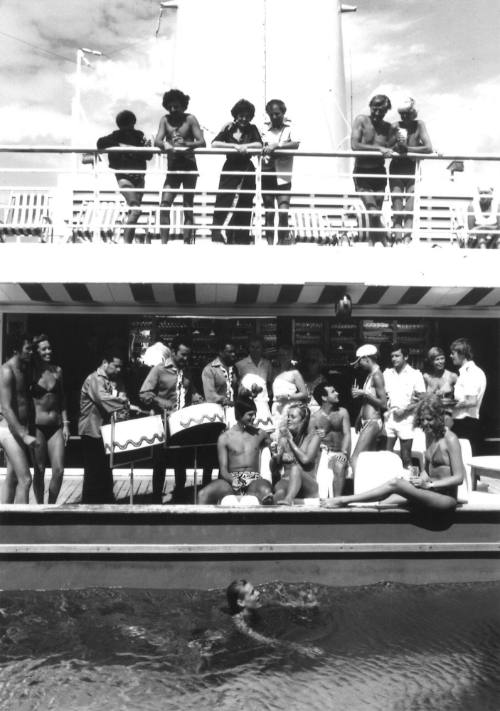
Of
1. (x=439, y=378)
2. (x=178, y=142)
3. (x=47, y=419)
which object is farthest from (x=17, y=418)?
(x=439, y=378)

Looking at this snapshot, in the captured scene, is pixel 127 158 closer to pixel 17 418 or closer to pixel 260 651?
pixel 17 418

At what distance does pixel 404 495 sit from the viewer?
6.98 m

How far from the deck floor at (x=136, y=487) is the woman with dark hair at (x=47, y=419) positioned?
838 mm

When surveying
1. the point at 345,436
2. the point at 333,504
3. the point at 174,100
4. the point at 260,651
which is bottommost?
the point at 260,651

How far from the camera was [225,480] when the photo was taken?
7.72m

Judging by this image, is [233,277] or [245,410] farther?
[233,277]

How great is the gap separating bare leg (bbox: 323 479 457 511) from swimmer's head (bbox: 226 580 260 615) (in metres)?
1.01

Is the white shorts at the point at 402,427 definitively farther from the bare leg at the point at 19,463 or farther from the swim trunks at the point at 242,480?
the bare leg at the point at 19,463

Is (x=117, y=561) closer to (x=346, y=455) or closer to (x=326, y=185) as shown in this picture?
(x=346, y=455)

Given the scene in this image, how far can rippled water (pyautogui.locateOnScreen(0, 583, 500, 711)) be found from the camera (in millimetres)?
5570

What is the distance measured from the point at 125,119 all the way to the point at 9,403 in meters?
4.21

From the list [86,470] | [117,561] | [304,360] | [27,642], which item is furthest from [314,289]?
[27,642]

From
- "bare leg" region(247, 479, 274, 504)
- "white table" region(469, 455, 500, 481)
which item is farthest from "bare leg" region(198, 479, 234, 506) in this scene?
"white table" region(469, 455, 500, 481)

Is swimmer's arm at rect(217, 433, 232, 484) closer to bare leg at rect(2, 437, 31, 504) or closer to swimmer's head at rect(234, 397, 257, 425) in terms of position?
swimmer's head at rect(234, 397, 257, 425)
